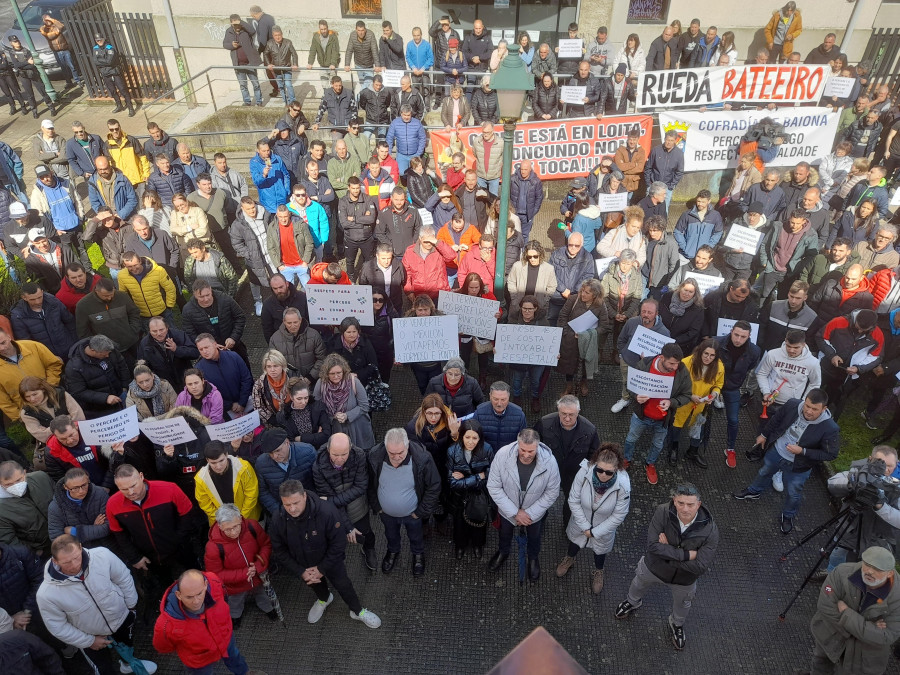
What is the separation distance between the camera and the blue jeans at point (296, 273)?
30.3 feet

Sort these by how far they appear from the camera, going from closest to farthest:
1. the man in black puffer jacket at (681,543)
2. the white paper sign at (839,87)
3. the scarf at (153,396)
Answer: the man in black puffer jacket at (681,543), the scarf at (153,396), the white paper sign at (839,87)

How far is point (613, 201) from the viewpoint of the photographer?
31.9ft

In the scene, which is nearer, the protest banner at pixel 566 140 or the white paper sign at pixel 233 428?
the white paper sign at pixel 233 428

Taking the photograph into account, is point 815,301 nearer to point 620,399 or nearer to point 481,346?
point 620,399

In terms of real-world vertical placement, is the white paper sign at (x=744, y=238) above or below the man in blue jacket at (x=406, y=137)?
below

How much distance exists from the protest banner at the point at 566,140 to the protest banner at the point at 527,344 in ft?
18.0

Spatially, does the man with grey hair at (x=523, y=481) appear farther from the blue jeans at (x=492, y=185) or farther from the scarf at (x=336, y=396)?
the blue jeans at (x=492, y=185)

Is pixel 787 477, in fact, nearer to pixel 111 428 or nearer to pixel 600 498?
pixel 600 498

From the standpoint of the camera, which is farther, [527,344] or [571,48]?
[571,48]

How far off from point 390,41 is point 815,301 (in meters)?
10.7

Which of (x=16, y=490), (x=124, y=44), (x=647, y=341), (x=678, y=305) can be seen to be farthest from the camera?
(x=124, y=44)

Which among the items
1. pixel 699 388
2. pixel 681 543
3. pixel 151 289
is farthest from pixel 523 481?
pixel 151 289

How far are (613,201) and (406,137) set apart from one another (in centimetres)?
411

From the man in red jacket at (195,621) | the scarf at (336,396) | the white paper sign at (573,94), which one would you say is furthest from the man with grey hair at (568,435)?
the white paper sign at (573,94)
